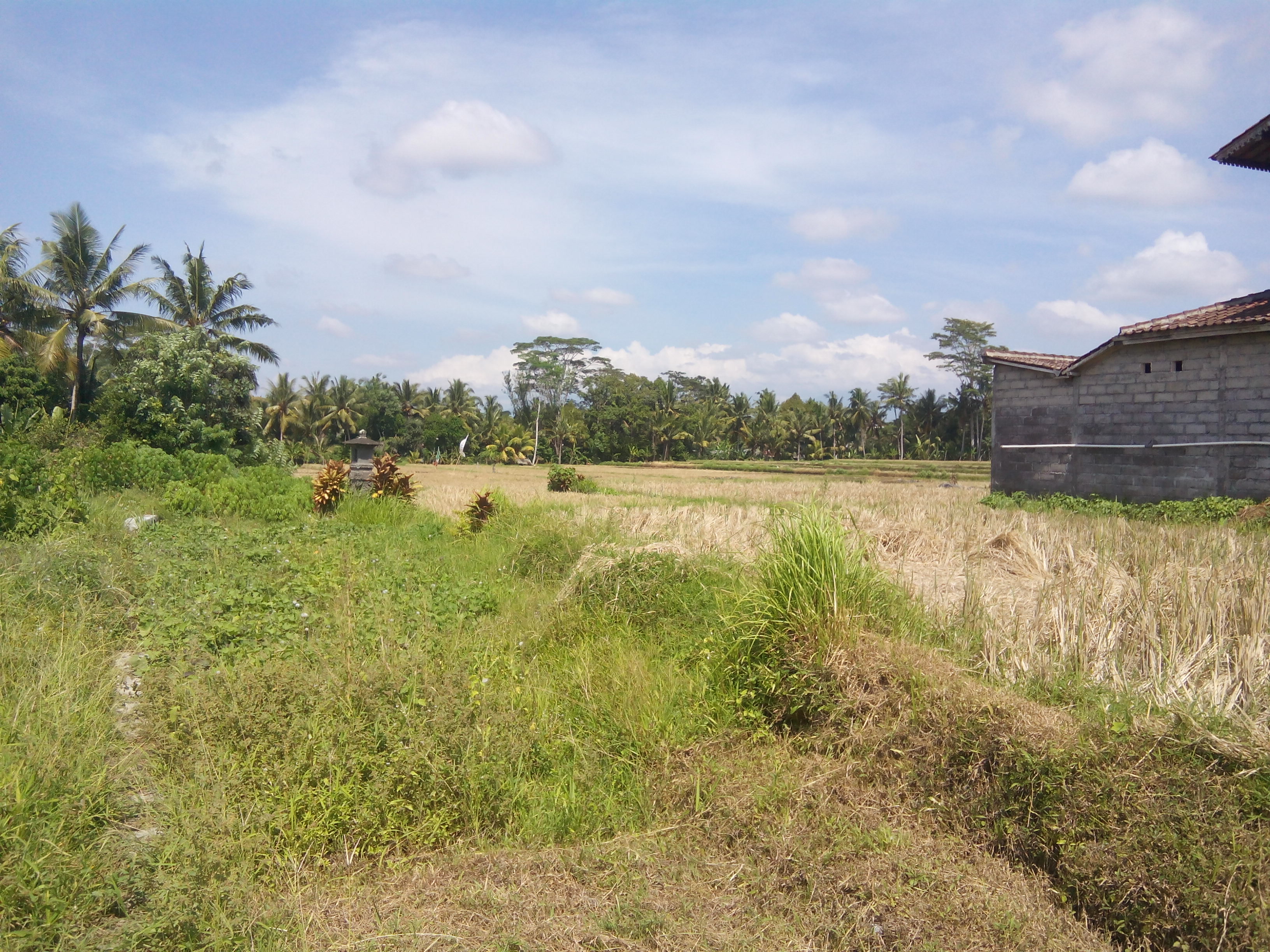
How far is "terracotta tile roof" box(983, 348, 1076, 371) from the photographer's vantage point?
1852 cm

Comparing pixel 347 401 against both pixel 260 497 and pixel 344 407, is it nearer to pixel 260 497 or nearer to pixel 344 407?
pixel 344 407

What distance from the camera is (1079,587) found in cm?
521

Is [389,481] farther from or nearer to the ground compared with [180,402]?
nearer to the ground

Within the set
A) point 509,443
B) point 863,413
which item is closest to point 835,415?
point 863,413

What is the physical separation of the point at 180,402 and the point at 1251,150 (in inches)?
861

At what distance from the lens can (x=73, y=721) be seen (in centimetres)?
396

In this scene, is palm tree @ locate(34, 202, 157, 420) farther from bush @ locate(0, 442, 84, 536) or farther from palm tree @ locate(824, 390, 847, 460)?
palm tree @ locate(824, 390, 847, 460)

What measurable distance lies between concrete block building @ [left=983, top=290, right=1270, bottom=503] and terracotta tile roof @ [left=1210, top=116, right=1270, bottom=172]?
246 cm

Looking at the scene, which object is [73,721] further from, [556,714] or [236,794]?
[556,714]

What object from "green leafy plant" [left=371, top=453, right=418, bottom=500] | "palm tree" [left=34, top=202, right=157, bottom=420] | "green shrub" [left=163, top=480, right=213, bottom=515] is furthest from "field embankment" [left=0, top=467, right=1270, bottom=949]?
"palm tree" [left=34, top=202, right=157, bottom=420]

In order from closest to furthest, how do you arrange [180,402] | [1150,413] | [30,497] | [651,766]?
[651,766] < [30,497] < [1150,413] < [180,402]

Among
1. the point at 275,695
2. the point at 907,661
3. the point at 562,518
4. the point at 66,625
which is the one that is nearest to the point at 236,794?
the point at 275,695

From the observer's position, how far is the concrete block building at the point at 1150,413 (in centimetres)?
1482

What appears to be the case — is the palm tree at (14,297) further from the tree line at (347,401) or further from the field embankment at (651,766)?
the field embankment at (651,766)
